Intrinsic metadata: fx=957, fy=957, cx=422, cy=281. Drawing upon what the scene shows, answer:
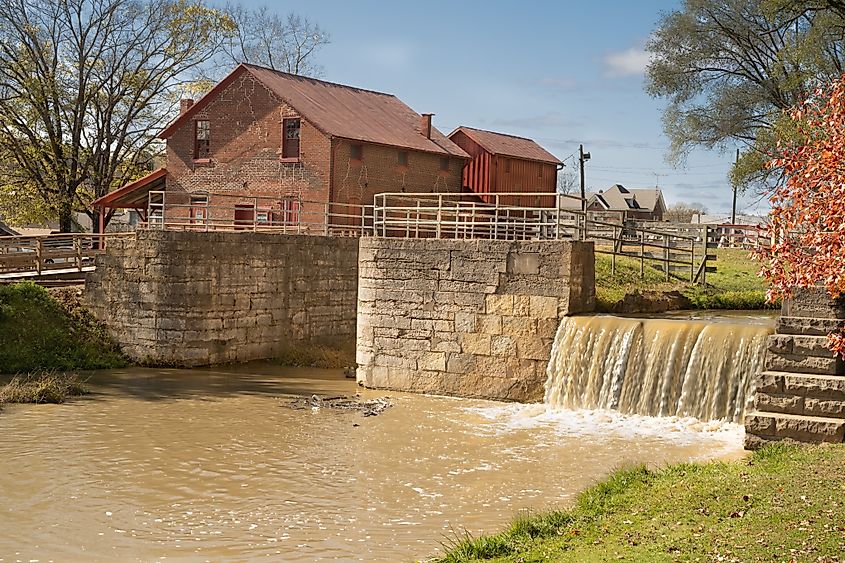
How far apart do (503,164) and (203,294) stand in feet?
53.7

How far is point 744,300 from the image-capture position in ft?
77.0

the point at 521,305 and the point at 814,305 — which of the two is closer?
the point at 814,305

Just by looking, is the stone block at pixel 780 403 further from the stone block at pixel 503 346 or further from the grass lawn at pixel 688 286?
the grass lawn at pixel 688 286

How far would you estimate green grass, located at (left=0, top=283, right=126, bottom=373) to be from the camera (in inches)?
826

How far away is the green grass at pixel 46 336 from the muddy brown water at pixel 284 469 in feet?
9.62

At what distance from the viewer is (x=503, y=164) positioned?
3556 centimetres


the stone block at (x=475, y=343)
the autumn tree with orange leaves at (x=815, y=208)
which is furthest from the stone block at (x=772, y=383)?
the stone block at (x=475, y=343)

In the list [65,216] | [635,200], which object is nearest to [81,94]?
[65,216]

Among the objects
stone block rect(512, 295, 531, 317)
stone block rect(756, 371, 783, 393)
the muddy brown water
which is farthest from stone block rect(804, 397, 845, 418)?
stone block rect(512, 295, 531, 317)

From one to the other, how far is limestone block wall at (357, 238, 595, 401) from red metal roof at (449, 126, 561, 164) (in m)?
16.3

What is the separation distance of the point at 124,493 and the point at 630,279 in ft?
55.0

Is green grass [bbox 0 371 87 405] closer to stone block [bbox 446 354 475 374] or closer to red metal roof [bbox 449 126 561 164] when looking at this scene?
stone block [bbox 446 354 475 374]

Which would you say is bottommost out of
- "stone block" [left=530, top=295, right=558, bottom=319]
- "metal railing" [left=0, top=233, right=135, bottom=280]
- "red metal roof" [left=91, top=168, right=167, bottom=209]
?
"stone block" [left=530, top=295, right=558, bottom=319]

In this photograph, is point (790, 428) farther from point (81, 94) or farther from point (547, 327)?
point (81, 94)
